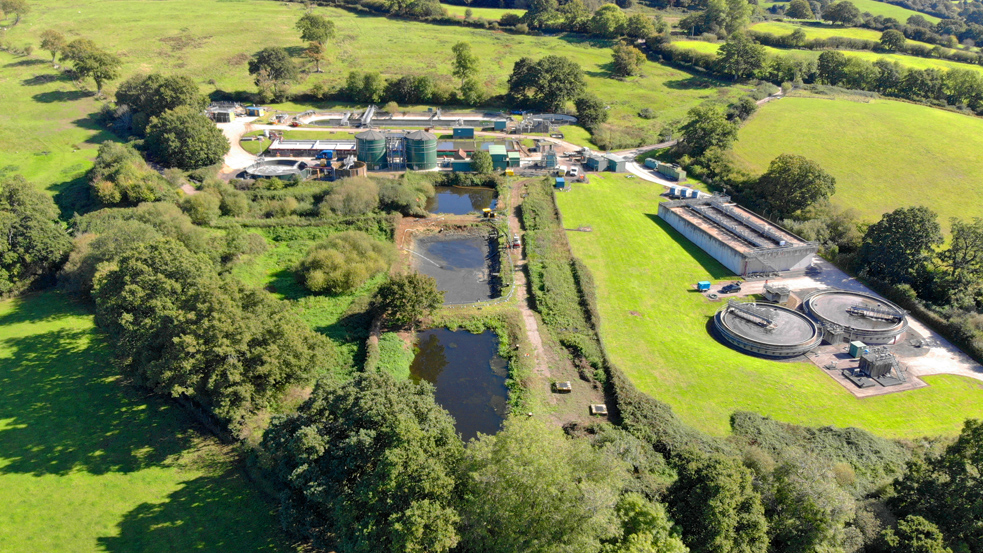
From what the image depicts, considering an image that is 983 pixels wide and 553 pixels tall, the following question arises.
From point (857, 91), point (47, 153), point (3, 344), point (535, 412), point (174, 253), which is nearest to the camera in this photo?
point (535, 412)

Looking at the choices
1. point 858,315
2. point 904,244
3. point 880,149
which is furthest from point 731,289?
point 880,149

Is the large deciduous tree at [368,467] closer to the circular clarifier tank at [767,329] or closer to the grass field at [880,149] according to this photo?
the circular clarifier tank at [767,329]

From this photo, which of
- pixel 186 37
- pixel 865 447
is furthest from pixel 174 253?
pixel 186 37

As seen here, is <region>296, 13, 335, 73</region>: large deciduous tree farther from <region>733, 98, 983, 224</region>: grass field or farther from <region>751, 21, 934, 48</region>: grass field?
<region>751, 21, 934, 48</region>: grass field

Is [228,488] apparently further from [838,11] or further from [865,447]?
[838,11]

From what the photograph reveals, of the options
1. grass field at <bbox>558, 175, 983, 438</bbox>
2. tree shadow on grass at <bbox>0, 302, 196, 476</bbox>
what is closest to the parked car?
grass field at <bbox>558, 175, 983, 438</bbox>
